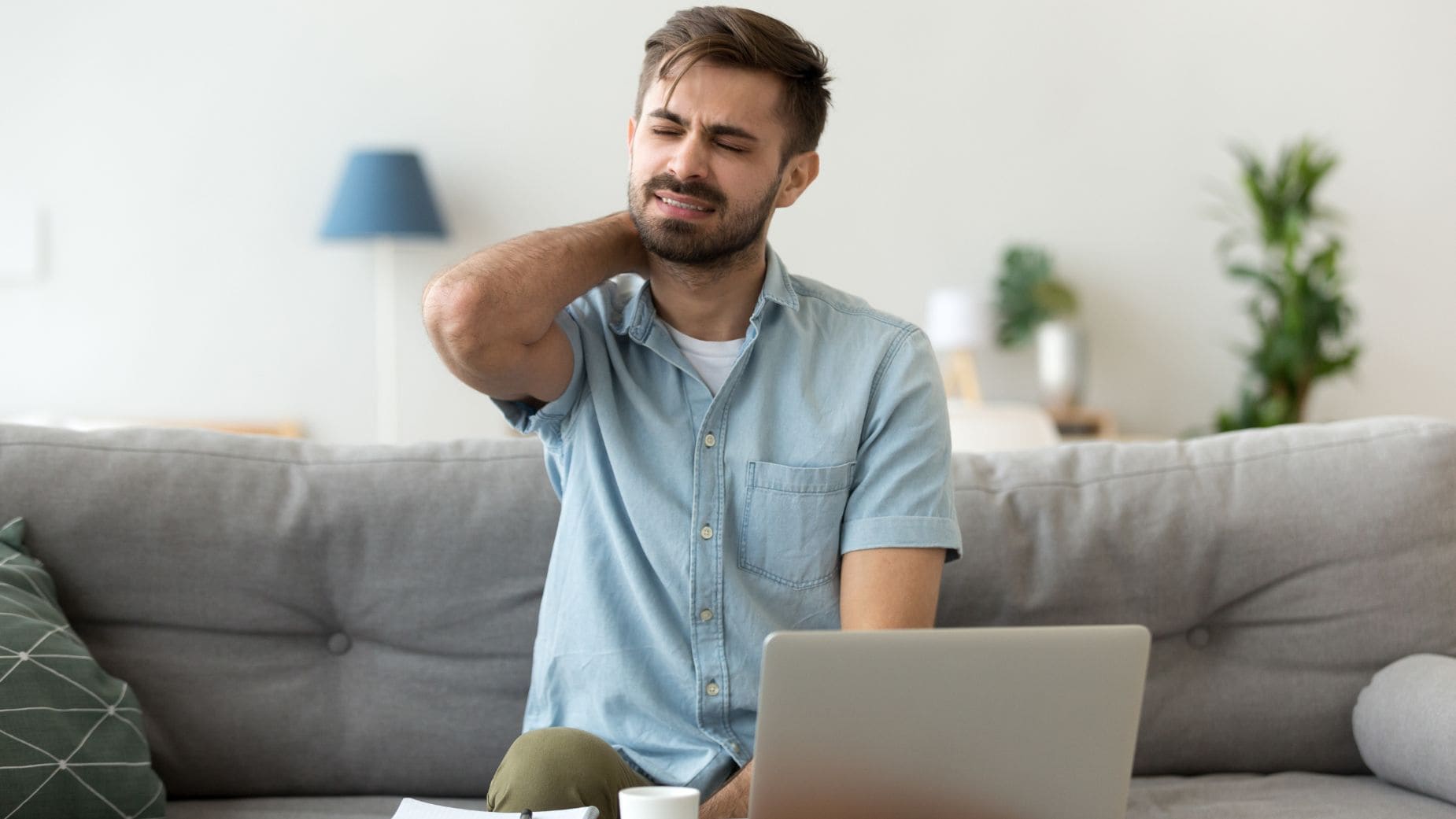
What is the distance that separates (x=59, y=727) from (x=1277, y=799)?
1410mm

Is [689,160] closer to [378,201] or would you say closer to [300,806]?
[300,806]

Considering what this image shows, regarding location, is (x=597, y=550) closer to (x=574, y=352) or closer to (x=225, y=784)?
(x=574, y=352)

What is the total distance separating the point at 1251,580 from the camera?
1.77 m

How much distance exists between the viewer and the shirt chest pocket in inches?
58.4

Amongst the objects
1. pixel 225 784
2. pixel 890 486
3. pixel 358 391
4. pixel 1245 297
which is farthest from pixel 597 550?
pixel 1245 297

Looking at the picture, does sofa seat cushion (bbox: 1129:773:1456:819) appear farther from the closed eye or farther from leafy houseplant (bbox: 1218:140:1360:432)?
leafy houseplant (bbox: 1218:140:1360:432)

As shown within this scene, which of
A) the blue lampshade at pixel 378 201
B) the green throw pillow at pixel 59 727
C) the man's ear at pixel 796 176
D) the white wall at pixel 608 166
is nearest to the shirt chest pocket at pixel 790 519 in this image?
the man's ear at pixel 796 176

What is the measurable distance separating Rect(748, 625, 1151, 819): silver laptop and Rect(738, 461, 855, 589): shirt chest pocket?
1.63 feet

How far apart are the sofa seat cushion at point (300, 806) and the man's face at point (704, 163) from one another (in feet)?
2.40

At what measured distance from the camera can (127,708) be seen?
1.51m

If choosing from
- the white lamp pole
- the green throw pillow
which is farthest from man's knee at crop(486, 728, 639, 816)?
the white lamp pole

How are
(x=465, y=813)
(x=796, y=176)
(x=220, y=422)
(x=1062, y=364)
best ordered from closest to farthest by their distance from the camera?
(x=465, y=813) → (x=796, y=176) → (x=220, y=422) → (x=1062, y=364)

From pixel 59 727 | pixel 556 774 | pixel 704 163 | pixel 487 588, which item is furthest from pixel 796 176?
pixel 59 727

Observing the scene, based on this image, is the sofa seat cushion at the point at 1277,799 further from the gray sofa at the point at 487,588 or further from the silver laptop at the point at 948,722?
the silver laptop at the point at 948,722
